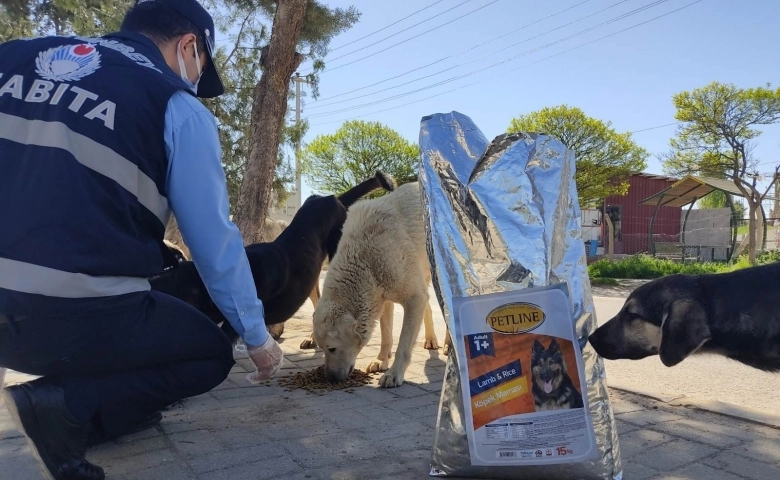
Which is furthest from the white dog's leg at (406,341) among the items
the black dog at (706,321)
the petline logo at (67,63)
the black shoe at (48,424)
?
the petline logo at (67,63)

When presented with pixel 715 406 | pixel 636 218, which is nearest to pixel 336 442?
pixel 715 406

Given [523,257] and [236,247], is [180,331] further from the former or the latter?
[523,257]

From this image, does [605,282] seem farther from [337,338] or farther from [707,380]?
[337,338]

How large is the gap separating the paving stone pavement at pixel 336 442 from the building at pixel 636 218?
1257 inches

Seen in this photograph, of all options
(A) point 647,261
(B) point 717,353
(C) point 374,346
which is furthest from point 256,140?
(A) point 647,261

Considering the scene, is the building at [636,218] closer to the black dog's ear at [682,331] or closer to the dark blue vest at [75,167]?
the black dog's ear at [682,331]

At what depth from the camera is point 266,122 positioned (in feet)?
23.1

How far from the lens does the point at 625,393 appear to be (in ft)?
14.1

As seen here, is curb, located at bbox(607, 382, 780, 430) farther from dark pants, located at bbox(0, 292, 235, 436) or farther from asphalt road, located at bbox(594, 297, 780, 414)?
dark pants, located at bbox(0, 292, 235, 436)

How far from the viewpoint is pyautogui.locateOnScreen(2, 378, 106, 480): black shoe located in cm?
218

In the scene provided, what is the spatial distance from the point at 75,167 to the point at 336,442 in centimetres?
202

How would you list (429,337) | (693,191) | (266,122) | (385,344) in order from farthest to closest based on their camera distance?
(693,191) < (266,122) < (429,337) < (385,344)

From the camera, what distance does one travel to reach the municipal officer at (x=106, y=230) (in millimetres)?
1995

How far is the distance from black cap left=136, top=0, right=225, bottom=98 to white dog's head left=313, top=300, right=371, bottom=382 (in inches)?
94.6
